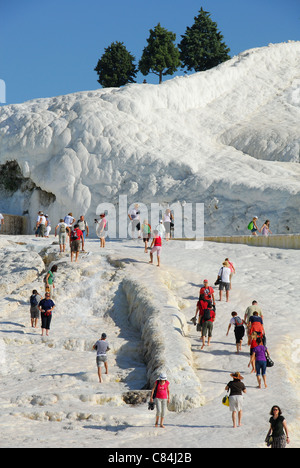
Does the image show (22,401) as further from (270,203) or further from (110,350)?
(270,203)

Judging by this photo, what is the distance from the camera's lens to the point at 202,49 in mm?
56438

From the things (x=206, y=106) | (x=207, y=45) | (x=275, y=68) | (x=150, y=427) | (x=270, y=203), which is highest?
(x=207, y=45)

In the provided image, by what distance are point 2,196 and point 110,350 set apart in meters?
20.4

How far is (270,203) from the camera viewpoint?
1192 inches

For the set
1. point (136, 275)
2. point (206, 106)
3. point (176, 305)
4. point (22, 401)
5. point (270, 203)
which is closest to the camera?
point (22, 401)

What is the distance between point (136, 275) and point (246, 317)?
4157mm

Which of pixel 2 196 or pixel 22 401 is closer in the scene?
pixel 22 401

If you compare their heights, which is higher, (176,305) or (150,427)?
(176,305)

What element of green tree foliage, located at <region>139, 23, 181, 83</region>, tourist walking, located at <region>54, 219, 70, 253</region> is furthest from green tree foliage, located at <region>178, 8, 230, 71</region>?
tourist walking, located at <region>54, 219, 70, 253</region>

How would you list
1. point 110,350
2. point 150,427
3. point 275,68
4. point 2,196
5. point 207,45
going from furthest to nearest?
point 207,45 → point 275,68 → point 2,196 → point 110,350 → point 150,427

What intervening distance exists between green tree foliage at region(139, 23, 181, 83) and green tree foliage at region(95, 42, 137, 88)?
4.87 feet

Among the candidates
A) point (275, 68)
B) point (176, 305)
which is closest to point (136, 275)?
point (176, 305)

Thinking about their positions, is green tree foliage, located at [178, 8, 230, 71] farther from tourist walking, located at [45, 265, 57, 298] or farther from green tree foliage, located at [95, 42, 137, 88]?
tourist walking, located at [45, 265, 57, 298]

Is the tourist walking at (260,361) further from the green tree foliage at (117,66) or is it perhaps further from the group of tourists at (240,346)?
the green tree foliage at (117,66)
